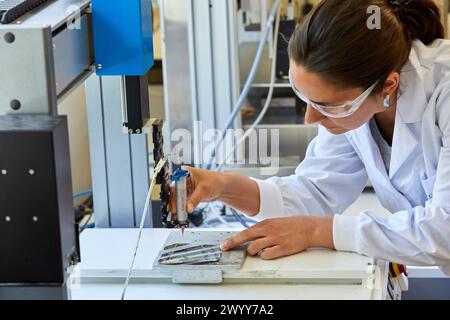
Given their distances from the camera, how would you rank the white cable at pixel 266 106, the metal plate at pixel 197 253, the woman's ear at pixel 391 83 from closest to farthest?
1. the metal plate at pixel 197 253
2. the woman's ear at pixel 391 83
3. the white cable at pixel 266 106

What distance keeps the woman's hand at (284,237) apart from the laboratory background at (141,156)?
2 cm

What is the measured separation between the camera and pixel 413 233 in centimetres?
126

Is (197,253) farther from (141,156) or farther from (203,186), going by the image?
(141,156)

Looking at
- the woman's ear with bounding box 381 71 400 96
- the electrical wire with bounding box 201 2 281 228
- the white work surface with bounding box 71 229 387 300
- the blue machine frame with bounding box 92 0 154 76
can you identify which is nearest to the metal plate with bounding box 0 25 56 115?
the blue machine frame with bounding box 92 0 154 76

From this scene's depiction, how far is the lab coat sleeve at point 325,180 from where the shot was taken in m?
1.51

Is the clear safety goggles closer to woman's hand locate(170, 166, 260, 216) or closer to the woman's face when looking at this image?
Answer: the woman's face

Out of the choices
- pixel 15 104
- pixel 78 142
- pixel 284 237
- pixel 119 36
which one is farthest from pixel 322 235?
pixel 78 142

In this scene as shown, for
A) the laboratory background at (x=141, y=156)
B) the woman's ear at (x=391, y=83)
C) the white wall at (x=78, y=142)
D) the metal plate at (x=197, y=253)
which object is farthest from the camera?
the white wall at (x=78, y=142)

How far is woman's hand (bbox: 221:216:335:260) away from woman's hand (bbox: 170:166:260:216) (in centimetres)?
12

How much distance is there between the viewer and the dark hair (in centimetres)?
121

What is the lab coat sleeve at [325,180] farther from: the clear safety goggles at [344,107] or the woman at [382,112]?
the clear safety goggles at [344,107]

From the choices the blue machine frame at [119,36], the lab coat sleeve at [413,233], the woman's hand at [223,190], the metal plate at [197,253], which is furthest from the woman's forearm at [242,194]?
the blue machine frame at [119,36]

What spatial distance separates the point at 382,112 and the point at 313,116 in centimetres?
20
